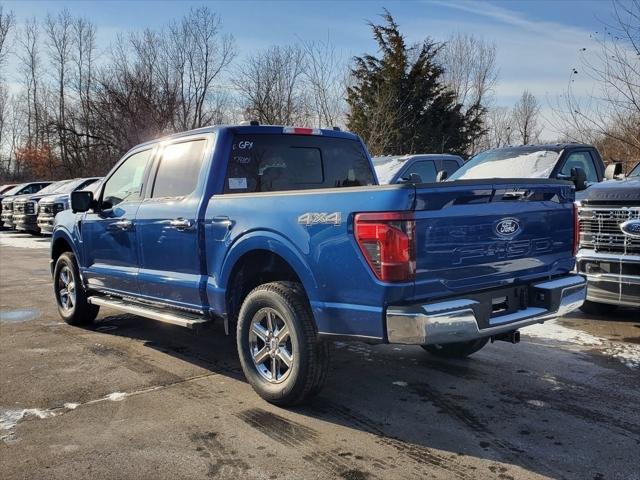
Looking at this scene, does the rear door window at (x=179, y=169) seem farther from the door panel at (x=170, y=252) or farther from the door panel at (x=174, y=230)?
the door panel at (x=170, y=252)

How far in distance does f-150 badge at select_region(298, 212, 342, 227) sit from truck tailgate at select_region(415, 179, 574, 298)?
507mm

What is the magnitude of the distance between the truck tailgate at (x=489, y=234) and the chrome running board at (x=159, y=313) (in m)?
2.10

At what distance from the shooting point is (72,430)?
3.84m

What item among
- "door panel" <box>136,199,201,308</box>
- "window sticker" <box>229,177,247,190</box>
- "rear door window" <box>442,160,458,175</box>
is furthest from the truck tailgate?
"rear door window" <box>442,160,458,175</box>

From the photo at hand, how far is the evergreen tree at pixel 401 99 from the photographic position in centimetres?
2509

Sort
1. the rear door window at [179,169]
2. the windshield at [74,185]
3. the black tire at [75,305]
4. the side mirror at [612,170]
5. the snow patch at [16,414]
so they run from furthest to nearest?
the windshield at [74,185], the side mirror at [612,170], the black tire at [75,305], the rear door window at [179,169], the snow patch at [16,414]

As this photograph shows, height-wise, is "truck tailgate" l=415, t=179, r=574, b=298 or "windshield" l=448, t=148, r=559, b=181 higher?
"windshield" l=448, t=148, r=559, b=181

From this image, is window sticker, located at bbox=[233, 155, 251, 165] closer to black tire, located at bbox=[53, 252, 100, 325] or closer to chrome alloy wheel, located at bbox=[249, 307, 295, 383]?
chrome alloy wheel, located at bbox=[249, 307, 295, 383]

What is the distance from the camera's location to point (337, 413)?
160 inches

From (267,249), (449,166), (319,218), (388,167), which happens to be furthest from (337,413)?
(449,166)

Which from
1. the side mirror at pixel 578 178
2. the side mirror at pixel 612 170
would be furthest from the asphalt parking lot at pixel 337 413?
the side mirror at pixel 578 178

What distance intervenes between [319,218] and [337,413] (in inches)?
54.5

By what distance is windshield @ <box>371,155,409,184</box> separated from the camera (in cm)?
1072

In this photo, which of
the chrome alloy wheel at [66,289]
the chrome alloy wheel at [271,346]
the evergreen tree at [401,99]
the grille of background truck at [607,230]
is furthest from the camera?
the evergreen tree at [401,99]
